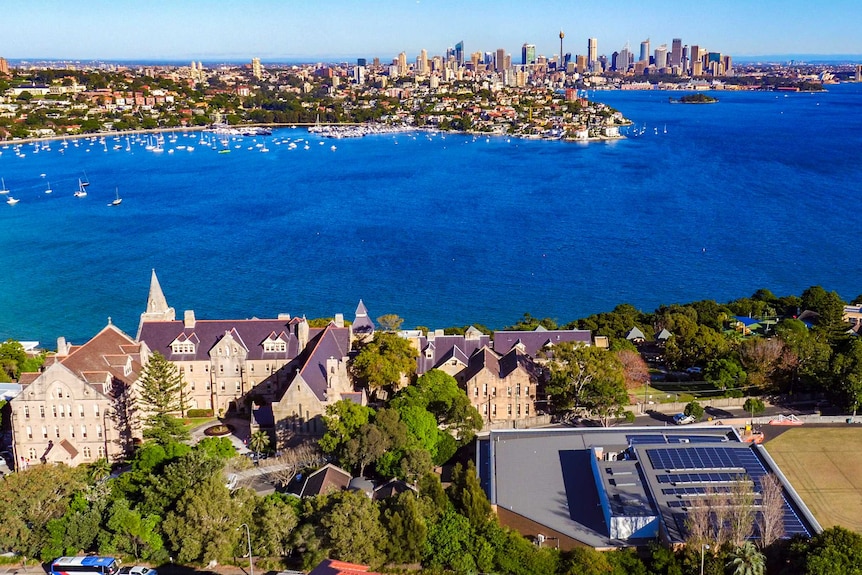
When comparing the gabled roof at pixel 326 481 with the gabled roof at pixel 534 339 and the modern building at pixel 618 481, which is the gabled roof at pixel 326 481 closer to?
the modern building at pixel 618 481

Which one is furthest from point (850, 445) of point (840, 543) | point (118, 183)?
point (118, 183)

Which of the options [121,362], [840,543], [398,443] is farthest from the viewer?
[121,362]

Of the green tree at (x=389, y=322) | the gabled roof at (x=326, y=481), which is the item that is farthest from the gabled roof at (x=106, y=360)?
the green tree at (x=389, y=322)

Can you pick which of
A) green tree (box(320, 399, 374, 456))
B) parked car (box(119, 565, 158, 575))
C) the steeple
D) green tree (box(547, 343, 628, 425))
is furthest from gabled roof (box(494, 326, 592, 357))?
parked car (box(119, 565, 158, 575))

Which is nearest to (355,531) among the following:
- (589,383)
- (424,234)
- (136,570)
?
(136,570)

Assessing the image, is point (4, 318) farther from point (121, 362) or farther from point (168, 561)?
point (168, 561)

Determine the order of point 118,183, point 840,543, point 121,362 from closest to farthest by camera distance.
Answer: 1. point 840,543
2. point 121,362
3. point 118,183

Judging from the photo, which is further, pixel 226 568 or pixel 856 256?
pixel 856 256

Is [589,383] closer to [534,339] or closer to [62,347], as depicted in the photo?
[534,339]
